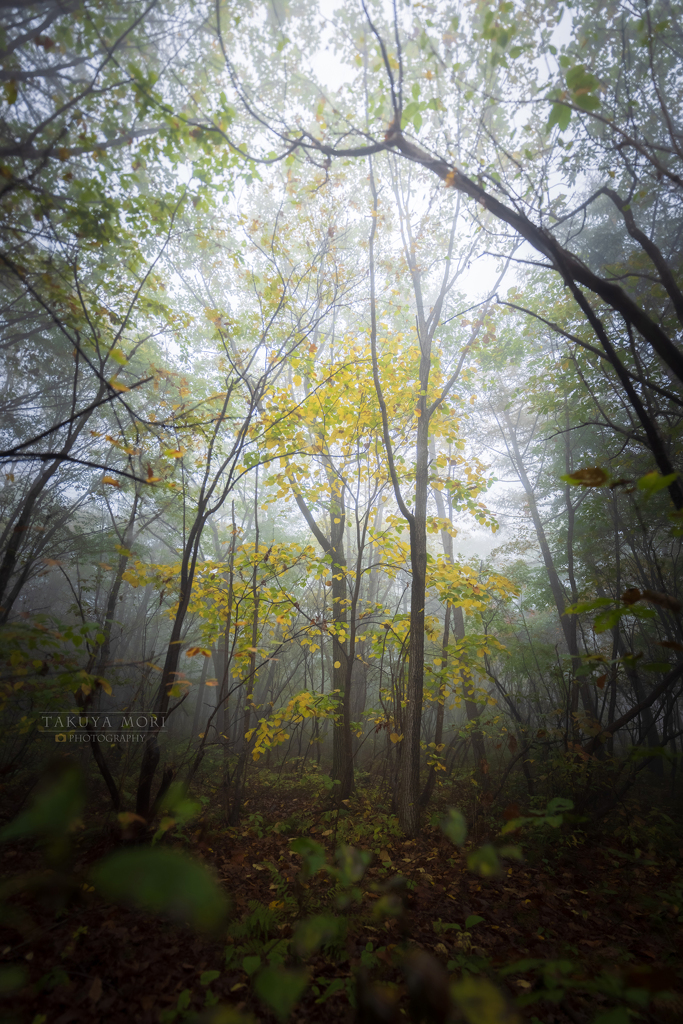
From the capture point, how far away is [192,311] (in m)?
9.40

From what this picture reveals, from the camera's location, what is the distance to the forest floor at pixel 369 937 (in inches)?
86.0

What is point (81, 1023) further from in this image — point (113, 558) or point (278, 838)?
point (113, 558)

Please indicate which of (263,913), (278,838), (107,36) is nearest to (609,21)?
(107,36)

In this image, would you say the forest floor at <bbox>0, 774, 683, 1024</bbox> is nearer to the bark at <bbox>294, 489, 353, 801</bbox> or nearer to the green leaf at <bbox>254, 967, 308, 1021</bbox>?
the green leaf at <bbox>254, 967, 308, 1021</bbox>

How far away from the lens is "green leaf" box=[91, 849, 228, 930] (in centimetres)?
87

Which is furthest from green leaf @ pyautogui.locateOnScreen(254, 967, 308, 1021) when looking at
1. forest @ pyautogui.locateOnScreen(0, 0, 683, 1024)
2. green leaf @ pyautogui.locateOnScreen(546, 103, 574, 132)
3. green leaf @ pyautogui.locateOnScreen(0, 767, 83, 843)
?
green leaf @ pyautogui.locateOnScreen(546, 103, 574, 132)

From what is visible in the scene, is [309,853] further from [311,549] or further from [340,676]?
[340,676]

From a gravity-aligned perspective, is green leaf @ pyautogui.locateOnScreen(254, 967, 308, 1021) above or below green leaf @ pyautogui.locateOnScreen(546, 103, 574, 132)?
below

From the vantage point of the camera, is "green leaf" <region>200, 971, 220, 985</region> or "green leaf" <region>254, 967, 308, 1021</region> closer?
"green leaf" <region>254, 967, 308, 1021</region>

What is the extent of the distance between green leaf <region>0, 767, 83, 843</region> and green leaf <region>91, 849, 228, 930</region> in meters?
0.16

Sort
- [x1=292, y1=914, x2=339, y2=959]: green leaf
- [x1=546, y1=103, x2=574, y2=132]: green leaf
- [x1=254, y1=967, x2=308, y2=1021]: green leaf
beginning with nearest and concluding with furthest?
[x1=254, y1=967, x2=308, y2=1021]: green leaf
[x1=292, y1=914, x2=339, y2=959]: green leaf
[x1=546, y1=103, x2=574, y2=132]: green leaf

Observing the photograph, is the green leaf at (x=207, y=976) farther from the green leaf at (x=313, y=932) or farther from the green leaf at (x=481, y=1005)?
the green leaf at (x=481, y=1005)

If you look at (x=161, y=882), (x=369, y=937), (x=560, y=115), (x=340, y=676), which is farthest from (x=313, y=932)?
(x=340, y=676)

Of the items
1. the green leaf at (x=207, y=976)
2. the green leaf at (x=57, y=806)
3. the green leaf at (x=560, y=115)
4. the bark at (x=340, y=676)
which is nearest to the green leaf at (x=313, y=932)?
the green leaf at (x=57, y=806)
